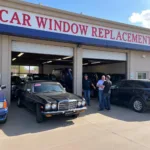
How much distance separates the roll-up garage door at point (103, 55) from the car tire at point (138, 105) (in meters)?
4.58

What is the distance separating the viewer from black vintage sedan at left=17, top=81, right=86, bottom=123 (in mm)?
6473

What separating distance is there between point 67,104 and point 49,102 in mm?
708

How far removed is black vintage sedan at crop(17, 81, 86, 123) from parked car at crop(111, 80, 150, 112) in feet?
10.8

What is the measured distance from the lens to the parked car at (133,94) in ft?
28.9

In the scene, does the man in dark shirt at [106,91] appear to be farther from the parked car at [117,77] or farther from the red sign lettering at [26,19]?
the parked car at [117,77]

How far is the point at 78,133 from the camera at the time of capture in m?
5.78

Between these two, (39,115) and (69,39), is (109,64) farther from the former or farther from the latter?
(39,115)

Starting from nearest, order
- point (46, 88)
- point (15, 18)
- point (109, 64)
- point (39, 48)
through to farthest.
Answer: point (46, 88)
point (15, 18)
point (39, 48)
point (109, 64)

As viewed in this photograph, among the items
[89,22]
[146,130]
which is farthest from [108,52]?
[146,130]

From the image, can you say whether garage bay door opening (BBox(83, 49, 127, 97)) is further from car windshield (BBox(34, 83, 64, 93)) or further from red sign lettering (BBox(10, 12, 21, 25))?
red sign lettering (BBox(10, 12, 21, 25))

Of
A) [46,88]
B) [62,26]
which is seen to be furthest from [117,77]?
[46,88]

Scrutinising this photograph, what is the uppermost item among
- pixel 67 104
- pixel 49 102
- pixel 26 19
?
pixel 26 19

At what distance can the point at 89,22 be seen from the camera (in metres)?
11.9

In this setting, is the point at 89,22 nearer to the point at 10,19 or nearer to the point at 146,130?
the point at 10,19
